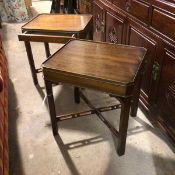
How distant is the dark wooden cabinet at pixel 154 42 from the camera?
1.20 meters

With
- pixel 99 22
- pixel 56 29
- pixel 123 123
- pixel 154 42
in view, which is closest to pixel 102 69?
pixel 123 123

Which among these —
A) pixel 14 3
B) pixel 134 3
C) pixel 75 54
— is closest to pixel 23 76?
pixel 75 54

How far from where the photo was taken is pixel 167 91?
131 centimetres

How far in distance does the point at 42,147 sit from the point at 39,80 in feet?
2.87

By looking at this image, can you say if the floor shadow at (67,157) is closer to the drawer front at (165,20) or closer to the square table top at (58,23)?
the square table top at (58,23)

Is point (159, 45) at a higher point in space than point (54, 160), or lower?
higher

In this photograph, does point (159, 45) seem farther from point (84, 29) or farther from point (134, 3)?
point (84, 29)

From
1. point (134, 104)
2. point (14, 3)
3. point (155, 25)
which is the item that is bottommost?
point (134, 104)

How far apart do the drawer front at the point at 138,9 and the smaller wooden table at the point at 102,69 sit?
9.0 inches

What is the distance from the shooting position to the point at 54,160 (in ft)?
4.42

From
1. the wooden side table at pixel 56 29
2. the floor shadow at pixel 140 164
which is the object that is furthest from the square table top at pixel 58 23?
the floor shadow at pixel 140 164

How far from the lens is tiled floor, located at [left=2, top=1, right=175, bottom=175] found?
4.24ft

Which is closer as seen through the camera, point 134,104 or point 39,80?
point 134,104

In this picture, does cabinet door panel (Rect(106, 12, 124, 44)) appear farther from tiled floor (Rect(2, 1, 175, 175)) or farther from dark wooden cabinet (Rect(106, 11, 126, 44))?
tiled floor (Rect(2, 1, 175, 175))
